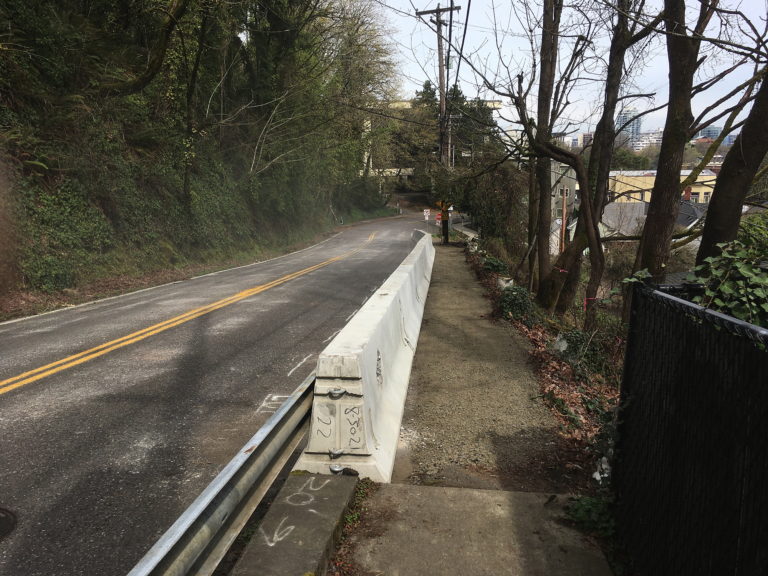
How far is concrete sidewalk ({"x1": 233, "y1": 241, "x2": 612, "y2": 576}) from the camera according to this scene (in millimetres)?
2740

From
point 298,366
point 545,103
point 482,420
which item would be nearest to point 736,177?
point 482,420

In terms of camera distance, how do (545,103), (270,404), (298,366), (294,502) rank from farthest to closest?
(545,103) < (298,366) < (270,404) < (294,502)

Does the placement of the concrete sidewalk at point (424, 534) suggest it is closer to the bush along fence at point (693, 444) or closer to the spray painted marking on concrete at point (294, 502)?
the spray painted marking on concrete at point (294, 502)

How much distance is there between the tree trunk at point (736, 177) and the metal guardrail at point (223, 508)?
500 centimetres

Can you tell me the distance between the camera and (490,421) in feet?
17.2

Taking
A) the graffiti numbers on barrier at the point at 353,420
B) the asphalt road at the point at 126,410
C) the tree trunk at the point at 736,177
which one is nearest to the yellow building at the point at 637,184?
the tree trunk at the point at 736,177

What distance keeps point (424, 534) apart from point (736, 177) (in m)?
5.35

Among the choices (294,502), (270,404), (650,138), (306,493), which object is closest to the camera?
(294,502)

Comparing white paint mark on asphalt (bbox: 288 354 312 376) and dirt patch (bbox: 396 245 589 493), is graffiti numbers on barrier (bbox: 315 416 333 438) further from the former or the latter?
white paint mark on asphalt (bbox: 288 354 312 376)

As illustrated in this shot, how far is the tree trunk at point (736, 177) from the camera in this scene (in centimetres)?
571

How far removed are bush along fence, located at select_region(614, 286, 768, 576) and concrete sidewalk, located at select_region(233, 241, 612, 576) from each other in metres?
0.45

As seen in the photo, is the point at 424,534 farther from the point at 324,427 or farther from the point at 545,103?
the point at 545,103

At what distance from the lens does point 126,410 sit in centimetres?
552

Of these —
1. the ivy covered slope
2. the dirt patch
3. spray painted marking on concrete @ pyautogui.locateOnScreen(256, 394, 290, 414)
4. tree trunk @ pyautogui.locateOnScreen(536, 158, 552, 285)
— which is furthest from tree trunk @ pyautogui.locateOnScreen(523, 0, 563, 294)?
the ivy covered slope
